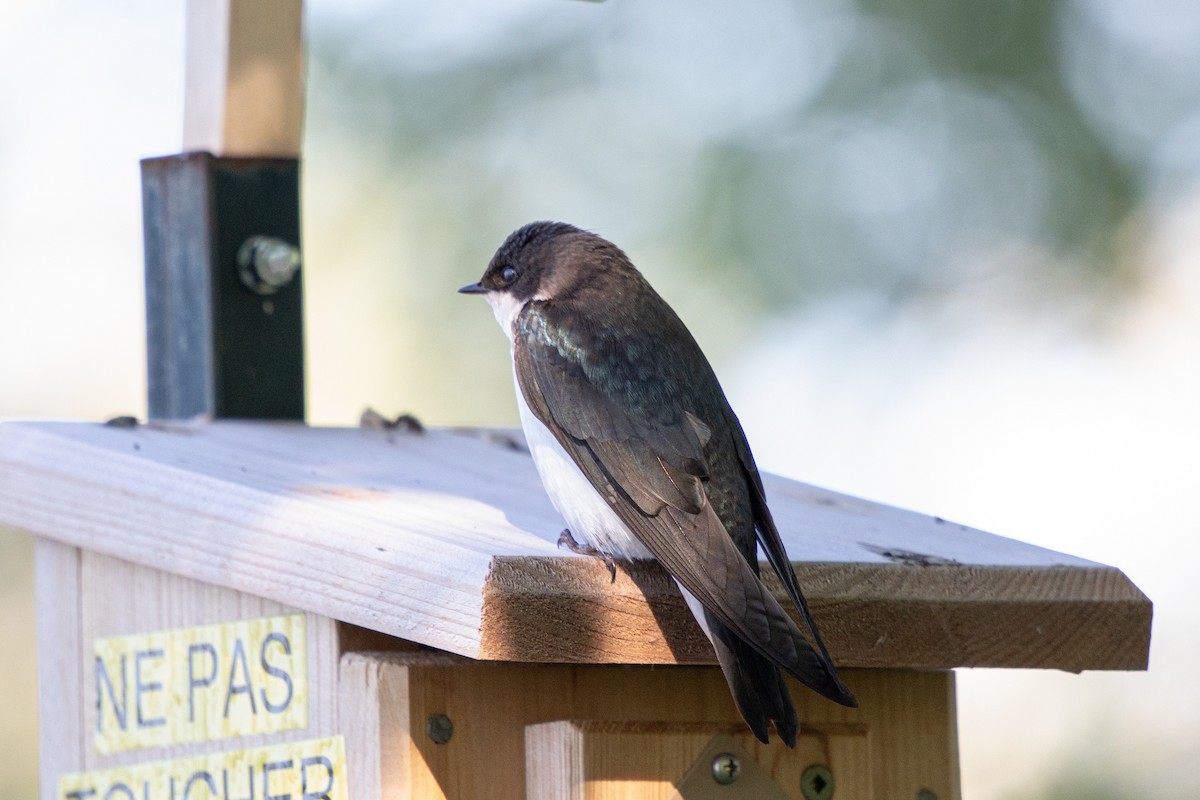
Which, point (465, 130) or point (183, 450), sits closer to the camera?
point (183, 450)

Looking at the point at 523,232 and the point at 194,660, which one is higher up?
the point at 523,232

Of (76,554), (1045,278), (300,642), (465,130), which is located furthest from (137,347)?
(300,642)

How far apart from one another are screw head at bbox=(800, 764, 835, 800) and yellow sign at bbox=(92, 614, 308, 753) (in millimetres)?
665

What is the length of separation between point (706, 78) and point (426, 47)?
55.7 inches

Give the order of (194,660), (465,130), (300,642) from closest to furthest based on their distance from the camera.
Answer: (300,642) < (194,660) < (465,130)

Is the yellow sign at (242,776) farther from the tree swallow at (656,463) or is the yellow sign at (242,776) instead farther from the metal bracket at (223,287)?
the metal bracket at (223,287)

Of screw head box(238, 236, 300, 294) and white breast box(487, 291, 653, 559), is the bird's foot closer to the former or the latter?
white breast box(487, 291, 653, 559)

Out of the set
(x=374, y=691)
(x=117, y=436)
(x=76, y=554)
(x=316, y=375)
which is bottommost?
(x=374, y=691)

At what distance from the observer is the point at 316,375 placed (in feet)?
25.3

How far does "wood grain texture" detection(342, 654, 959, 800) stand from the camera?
200cm

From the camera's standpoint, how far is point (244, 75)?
3.06 m

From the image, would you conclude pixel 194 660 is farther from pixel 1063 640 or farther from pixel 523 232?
pixel 1063 640

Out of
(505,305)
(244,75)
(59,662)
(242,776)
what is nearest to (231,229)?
(244,75)

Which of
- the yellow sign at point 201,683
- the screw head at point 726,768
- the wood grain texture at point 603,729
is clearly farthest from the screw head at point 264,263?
the screw head at point 726,768
